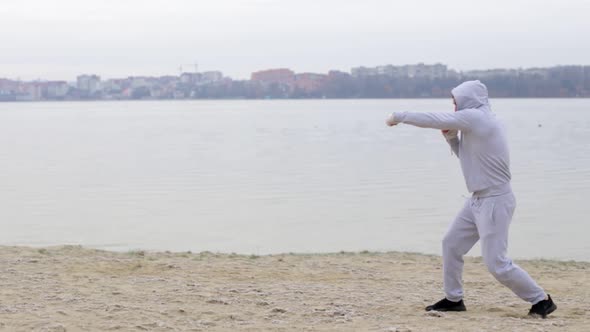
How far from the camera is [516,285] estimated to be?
22.5 feet

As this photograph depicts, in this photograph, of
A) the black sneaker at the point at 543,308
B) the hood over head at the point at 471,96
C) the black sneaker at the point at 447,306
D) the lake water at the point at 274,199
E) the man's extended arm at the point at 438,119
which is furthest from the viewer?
the lake water at the point at 274,199

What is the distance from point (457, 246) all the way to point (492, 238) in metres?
0.41

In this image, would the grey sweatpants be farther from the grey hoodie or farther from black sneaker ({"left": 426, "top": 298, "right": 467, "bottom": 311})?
black sneaker ({"left": 426, "top": 298, "right": 467, "bottom": 311})

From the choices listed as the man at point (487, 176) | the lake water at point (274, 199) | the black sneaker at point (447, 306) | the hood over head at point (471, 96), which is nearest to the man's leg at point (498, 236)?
the man at point (487, 176)

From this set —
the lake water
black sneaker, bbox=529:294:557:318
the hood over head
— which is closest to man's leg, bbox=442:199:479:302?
black sneaker, bbox=529:294:557:318

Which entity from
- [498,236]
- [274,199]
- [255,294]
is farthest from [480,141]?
[274,199]

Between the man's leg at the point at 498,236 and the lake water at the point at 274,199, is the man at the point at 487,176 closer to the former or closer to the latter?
the man's leg at the point at 498,236

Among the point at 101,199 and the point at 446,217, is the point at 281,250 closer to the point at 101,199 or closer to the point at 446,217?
the point at 446,217

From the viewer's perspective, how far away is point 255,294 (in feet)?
26.1

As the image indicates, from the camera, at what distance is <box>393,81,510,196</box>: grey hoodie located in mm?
6707

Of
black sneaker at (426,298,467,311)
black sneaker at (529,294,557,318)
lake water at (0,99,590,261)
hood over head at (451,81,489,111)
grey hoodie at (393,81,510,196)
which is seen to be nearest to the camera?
grey hoodie at (393,81,510,196)

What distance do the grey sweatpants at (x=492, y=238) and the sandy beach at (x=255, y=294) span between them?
0.91ft

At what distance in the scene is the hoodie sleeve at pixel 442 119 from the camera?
6.46 metres

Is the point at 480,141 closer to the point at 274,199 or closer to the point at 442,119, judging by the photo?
the point at 442,119
